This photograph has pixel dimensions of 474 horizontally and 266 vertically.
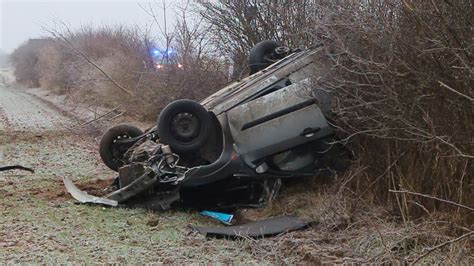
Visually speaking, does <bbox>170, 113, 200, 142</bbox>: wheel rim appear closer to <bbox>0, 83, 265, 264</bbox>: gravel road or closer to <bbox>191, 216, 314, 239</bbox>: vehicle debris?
<bbox>0, 83, 265, 264</bbox>: gravel road

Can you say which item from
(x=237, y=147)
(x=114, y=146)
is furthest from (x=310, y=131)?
(x=114, y=146)

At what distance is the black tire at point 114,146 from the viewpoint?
740 cm

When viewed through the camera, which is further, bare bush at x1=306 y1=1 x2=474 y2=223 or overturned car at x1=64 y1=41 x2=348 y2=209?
overturned car at x1=64 y1=41 x2=348 y2=209

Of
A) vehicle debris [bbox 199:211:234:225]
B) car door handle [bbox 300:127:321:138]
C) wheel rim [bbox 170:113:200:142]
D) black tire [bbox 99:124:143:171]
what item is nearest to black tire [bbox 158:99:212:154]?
wheel rim [bbox 170:113:200:142]

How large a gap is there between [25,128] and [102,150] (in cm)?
818

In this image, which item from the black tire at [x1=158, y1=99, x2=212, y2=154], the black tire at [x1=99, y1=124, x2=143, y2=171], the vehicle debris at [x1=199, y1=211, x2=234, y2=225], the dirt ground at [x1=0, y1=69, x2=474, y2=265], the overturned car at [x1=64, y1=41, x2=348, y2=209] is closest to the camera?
the dirt ground at [x1=0, y1=69, x2=474, y2=265]

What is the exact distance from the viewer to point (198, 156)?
6.29 meters

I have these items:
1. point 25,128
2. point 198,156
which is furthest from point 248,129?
point 25,128

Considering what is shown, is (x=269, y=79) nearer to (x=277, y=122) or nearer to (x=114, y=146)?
(x=277, y=122)

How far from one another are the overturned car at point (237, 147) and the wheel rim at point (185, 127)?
12 mm

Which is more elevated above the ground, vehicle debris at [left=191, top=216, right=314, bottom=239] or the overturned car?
the overturned car

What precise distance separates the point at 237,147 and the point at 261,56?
229 centimetres

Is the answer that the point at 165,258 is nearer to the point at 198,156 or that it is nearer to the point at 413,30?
the point at 198,156

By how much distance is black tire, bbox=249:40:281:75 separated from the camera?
25.4 ft
